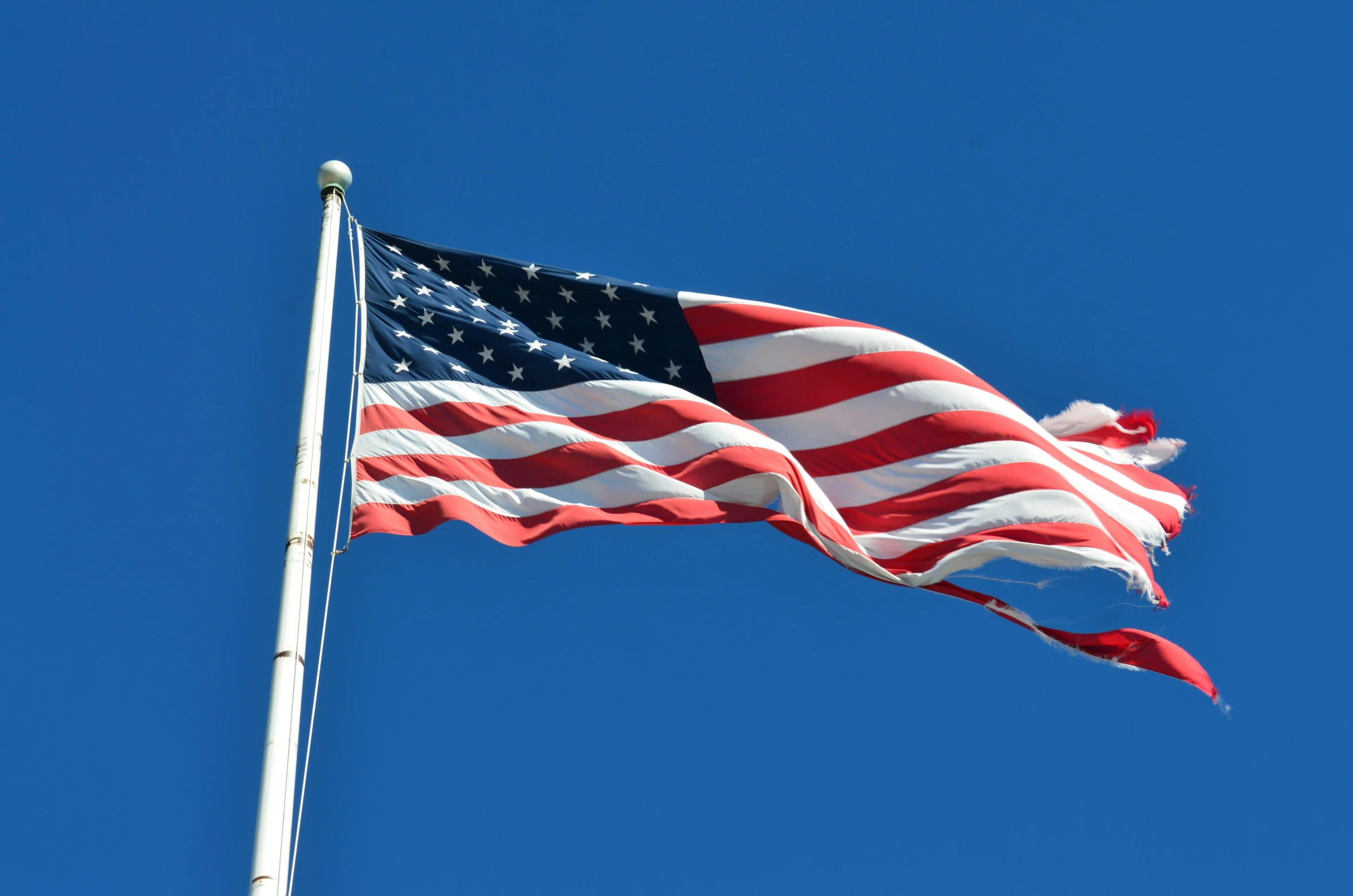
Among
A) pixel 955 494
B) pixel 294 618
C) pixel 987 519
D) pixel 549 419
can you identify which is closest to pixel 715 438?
pixel 549 419

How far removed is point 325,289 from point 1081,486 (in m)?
6.40

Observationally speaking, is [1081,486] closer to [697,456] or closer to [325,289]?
[697,456]

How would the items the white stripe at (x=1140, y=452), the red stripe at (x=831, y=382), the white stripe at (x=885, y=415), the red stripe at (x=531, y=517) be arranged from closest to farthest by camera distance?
the red stripe at (x=531, y=517) → the white stripe at (x=885, y=415) → the red stripe at (x=831, y=382) → the white stripe at (x=1140, y=452)

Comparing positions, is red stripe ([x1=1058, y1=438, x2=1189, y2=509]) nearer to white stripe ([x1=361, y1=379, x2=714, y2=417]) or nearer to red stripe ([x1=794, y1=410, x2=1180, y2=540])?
red stripe ([x1=794, y1=410, x2=1180, y2=540])

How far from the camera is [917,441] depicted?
1417 centimetres

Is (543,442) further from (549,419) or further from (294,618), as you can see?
(294,618)

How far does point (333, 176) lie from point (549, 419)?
8.60ft

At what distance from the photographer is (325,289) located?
1276 cm

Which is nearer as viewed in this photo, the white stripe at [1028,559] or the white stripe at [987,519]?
the white stripe at [1028,559]

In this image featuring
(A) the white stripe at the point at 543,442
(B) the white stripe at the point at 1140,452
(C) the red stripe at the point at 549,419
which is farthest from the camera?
(B) the white stripe at the point at 1140,452

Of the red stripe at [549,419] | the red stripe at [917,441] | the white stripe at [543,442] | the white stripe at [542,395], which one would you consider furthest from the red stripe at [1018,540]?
the white stripe at [542,395]

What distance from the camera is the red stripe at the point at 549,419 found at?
13.1 m

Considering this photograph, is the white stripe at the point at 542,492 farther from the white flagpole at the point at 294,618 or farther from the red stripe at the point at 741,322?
the red stripe at the point at 741,322

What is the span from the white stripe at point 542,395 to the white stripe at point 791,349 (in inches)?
20.4
